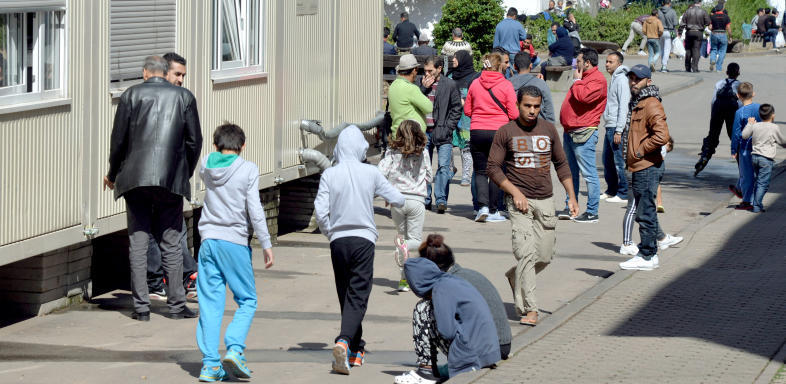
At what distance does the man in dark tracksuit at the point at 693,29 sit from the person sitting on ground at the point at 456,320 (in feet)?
87.1

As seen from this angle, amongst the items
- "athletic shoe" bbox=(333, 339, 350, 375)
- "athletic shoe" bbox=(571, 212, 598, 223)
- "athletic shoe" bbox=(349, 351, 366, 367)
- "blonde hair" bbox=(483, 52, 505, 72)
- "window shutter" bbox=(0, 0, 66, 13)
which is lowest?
"athletic shoe" bbox=(349, 351, 366, 367)

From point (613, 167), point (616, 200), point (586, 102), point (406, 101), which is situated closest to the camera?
point (406, 101)

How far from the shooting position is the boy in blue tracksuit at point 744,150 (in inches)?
565

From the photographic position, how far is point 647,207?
10852mm

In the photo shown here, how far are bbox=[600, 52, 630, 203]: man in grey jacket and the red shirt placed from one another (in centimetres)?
36

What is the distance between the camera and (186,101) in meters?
8.75

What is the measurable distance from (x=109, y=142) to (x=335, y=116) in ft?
14.8

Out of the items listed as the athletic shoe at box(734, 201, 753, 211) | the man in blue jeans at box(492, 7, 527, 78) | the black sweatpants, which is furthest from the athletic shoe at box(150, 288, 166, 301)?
the man in blue jeans at box(492, 7, 527, 78)

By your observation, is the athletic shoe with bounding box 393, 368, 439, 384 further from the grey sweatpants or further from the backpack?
the backpack

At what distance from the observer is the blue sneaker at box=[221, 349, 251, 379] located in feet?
23.4

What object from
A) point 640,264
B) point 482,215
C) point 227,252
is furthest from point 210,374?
point 482,215

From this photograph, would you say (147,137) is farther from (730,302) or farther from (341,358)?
(730,302)

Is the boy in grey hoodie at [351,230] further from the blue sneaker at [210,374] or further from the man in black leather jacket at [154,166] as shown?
the man in black leather jacket at [154,166]

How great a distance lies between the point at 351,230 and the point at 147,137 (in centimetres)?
190
